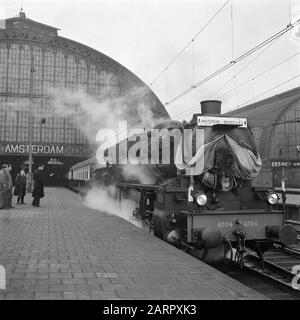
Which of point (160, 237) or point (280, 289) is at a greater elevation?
point (160, 237)

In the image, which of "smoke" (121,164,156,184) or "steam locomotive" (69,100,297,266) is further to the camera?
"smoke" (121,164,156,184)

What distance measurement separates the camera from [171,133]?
948 centimetres

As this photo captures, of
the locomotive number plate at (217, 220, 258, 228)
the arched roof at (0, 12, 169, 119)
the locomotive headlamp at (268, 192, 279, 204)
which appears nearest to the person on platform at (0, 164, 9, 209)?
the locomotive number plate at (217, 220, 258, 228)

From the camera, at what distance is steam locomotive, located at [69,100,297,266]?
7715 millimetres

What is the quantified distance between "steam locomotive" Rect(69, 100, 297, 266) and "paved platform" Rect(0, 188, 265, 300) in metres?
Answer: 0.57

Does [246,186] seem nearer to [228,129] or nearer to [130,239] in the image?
[228,129]

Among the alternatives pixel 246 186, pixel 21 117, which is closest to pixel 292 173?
pixel 246 186

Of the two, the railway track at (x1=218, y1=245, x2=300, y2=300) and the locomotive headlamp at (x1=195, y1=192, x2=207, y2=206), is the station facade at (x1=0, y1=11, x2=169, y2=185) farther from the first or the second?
the locomotive headlamp at (x1=195, y1=192, x2=207, y2=206)

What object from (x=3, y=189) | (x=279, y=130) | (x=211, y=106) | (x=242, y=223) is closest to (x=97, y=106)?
(x=279, y=130)

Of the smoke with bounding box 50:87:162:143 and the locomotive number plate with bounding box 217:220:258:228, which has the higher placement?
the smoke with bounding box 50:87:162:143

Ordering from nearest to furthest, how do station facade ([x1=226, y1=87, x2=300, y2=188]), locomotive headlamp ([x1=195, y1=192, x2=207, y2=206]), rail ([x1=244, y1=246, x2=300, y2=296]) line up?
rail ([x1=244, y1=246, x2=300, y2=296])
locomotive headlamp ([x1=195, y1=192, x2=207, y2=206])
station facade ([x1=226, y1=87, x2=300, y2=188])

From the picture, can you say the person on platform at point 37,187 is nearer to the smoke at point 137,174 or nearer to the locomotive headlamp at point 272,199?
the smoke at point 137,174

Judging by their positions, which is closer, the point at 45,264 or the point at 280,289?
the point at 45,264

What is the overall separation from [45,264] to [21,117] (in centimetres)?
5565
